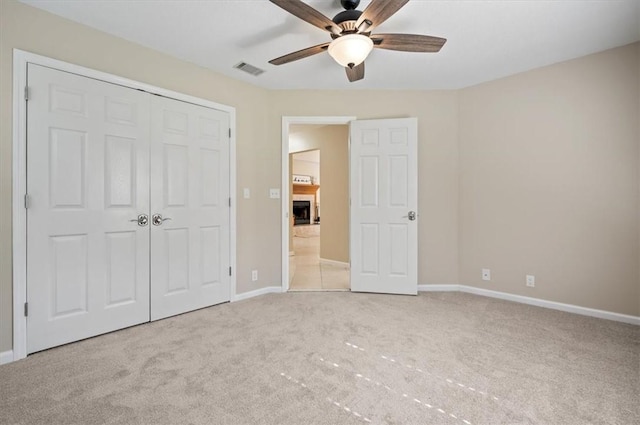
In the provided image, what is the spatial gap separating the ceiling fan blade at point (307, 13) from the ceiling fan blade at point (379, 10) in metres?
0.17

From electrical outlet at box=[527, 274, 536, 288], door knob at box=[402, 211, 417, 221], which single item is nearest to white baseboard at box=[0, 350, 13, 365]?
door knob at box=[402, 211, 417, 221]

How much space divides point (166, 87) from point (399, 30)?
215cm

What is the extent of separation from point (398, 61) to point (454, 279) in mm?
2619

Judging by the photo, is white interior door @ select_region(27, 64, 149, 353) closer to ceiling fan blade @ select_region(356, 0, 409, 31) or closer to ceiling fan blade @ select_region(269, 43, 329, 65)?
ceiling fan blade @ select_region(269, 43, 329, 65)

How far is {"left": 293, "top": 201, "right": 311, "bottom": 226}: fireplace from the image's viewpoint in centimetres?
974

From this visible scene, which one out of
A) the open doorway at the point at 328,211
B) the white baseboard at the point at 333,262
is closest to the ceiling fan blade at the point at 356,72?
the open doorway at the point at 328,211

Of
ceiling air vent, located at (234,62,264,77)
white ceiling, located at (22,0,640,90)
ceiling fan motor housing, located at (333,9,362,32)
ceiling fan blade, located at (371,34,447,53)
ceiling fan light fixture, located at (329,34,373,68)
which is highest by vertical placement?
ceiling air vent, located at (234,62,264,77)

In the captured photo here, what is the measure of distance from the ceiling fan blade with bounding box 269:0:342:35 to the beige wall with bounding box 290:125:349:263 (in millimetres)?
3336

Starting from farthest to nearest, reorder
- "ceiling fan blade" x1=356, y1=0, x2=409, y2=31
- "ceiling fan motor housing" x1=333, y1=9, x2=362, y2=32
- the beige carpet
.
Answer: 1. "ceiling fan motor housing" x1=333, y1=9, x2=362, y2=32
2. "ceiling fan blade" x1=356, y1=0, x2=409, y2=31
3. the beige carpet

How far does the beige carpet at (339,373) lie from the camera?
5.08 feet

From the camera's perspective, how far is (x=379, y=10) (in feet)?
5.85

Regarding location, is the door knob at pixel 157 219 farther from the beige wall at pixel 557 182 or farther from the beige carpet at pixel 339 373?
the beige wall at pixel 557 182

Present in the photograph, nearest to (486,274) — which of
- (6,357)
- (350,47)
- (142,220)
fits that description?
(350,47)

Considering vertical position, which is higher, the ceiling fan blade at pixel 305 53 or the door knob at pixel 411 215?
the ceiling fan blade at pixel 305 53
